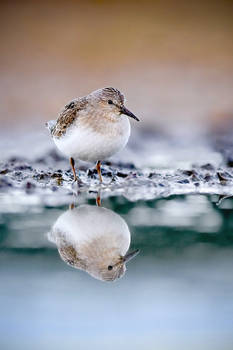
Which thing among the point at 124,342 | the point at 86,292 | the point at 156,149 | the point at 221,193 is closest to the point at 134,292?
the point at 86,292

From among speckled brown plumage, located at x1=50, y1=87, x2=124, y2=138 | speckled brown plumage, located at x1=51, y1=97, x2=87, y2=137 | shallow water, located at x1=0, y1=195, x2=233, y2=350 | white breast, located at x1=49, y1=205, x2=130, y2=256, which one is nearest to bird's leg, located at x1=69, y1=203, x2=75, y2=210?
white breast, located at x1=49, y1=205, x2=130, y2=256

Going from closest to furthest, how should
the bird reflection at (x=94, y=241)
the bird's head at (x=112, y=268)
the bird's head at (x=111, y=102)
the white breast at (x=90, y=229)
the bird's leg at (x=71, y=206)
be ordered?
1. the bird's head at (x=112, y=268)
2. the bird reflection at (x=94, y=241)
3. the white breast at (x=90, y=229)
4. the bird's leg at (x=71, y=206)
5. the bird's head at (x=111, y=102)

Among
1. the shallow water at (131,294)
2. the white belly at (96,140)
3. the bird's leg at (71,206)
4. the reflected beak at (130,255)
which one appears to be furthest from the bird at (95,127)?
the reflected beak at (130,255)

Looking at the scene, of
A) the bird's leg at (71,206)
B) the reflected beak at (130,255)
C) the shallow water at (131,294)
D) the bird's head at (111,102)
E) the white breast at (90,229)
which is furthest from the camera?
the bird's head at (111,102)

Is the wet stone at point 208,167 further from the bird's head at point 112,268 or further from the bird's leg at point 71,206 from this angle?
the bird's head at point 112,268

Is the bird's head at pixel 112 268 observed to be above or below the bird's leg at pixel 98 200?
below

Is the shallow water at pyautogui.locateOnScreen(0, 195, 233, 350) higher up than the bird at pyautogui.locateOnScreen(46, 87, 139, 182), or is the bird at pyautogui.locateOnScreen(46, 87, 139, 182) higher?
the bird at pyautogui.locateOnScreen(46, 87, 139, 182)

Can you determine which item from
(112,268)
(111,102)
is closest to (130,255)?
(112,268)

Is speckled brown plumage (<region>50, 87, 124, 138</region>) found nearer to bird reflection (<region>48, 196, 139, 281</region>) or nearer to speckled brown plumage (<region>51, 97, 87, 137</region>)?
speckled brown plumage (<region>51, 97, 87, 137</region>)

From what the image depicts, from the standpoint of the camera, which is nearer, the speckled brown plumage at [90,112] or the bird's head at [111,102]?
the speckled brown plumage at [90,112]
